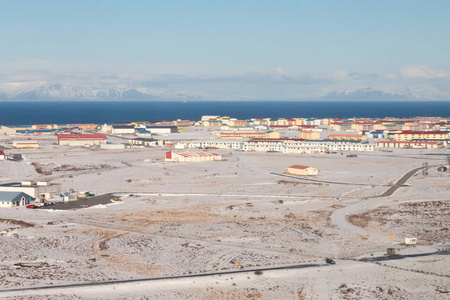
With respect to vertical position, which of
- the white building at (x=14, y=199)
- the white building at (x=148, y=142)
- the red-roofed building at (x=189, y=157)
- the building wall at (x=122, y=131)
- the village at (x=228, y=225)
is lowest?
the village at (x=228, y=225)

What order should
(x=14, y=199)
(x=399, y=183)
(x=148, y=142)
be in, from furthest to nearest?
(x=148, y=142) → (x=399, y=183) → (x=14, y=199)

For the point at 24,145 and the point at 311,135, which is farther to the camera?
the point at 311,135

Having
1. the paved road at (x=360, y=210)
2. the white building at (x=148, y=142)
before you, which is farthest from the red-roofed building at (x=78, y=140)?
the paved road at (x=360, y=210)

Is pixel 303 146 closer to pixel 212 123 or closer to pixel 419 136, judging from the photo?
pixel 419 136

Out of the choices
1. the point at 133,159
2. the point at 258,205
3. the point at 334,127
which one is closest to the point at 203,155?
the point at 133,159

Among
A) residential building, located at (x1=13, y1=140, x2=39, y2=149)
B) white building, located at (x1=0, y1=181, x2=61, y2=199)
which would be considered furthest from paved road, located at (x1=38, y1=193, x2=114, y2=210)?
residential building, located at (x1=13, y1=140, x2=39, y2=149)

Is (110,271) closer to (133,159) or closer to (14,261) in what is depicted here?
(14,261)

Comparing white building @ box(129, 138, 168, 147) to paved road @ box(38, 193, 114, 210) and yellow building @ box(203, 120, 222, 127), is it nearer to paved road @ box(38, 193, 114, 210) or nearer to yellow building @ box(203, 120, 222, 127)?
paved road @ box(38, 193, 114, 210)

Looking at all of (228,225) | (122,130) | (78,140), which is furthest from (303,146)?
(228,225)

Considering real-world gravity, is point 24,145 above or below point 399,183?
above

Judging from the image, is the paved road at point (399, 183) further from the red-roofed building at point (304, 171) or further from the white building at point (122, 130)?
the white building at point (122, 130)
